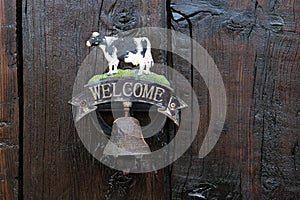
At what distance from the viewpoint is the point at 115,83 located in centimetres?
139

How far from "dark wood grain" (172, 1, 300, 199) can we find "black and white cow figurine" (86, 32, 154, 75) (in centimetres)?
10

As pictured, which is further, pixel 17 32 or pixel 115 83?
pixel 17 32

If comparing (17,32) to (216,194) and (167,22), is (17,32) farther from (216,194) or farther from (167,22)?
(216,194)

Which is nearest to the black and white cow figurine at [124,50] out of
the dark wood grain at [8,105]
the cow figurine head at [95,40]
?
the cow figurine head at [95,40]

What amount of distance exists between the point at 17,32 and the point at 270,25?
0.72 meters

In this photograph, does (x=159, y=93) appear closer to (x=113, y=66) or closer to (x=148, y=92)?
(x=148, y=92)

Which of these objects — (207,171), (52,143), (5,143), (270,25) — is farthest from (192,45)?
(5,143)

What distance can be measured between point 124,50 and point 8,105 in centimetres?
37

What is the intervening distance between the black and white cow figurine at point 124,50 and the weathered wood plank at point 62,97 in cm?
5

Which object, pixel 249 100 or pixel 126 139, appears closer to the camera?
pixel 126 139

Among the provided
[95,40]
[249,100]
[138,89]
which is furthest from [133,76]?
[249,100]

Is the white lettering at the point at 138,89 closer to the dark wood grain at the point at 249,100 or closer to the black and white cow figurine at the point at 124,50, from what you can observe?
the black and white cow figurine at the point at 124,50

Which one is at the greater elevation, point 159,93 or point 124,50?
point 124,50

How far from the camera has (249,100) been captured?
1473 mm
